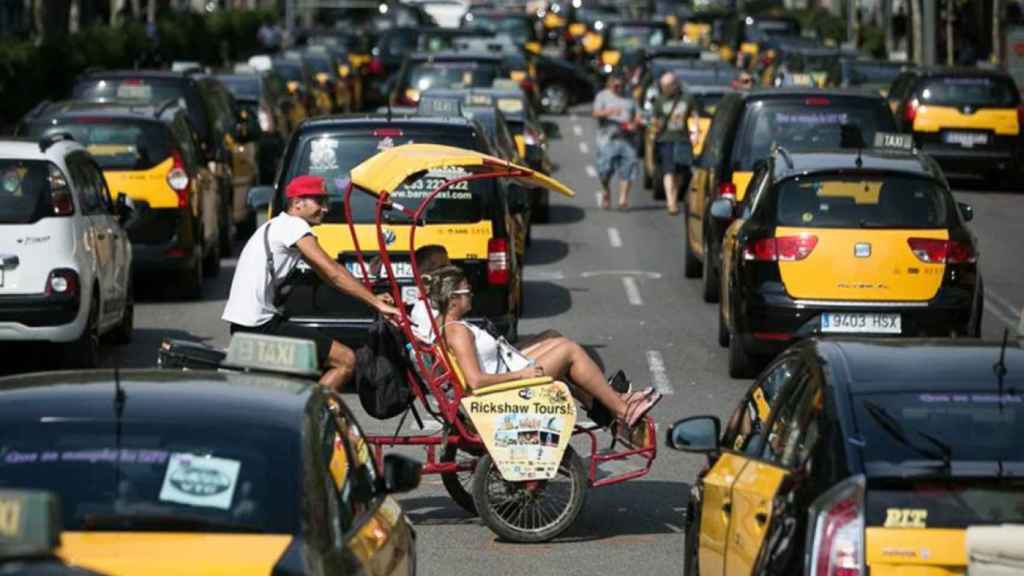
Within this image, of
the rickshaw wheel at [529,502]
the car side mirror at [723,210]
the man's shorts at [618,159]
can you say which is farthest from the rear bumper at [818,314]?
the man's shorts at [618,159]

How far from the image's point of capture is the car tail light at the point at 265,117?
1289 inches

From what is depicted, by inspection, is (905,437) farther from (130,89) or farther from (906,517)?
(130,89)

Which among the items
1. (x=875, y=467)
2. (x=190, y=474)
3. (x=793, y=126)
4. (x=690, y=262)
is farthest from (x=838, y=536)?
(x=690, y=262)

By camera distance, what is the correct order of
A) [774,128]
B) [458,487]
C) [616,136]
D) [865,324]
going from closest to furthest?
[458,487]
[865,324]
[774,128]
[616,136]

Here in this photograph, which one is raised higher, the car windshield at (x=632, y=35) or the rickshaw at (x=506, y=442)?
the rickshaw at (x=506, y=442)

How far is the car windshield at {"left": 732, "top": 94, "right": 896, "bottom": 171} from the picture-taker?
20.6 metres

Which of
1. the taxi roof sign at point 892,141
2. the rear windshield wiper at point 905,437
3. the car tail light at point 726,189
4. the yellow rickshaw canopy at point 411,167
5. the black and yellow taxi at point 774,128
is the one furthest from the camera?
the black and yellow taxi at point 774,128

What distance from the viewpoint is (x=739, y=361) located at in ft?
55.2

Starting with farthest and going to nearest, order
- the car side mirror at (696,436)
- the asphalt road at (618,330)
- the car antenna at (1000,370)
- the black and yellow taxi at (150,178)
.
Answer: the black and yellow taxi at (150,178) → the asphalt road at (618,330) → the car side mirror at (696,436) → the car antenna at (1000,370)

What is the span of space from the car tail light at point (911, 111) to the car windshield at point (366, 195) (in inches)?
700

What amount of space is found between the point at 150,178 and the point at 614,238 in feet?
25.1

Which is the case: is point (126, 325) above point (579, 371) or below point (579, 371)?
below

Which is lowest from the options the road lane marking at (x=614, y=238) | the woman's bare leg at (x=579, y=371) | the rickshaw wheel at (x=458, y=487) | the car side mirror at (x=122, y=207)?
the road lane marking at (x=614, y=238)

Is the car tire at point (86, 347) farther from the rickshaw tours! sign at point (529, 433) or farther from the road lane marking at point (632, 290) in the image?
the rickshaw tours! sign at point (529, 433)
